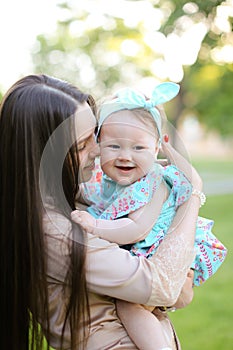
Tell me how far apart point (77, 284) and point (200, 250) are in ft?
1.46

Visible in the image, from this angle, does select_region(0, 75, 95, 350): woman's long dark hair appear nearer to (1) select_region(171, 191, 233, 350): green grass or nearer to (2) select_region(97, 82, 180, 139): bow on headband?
(2) select_region(97, 82, 180, 139): bow on headband

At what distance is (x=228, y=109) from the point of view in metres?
13.6

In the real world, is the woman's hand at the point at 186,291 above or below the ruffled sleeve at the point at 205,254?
below

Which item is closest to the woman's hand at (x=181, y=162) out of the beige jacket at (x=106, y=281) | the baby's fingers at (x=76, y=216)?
the beige jacket at (x=106, y=281)

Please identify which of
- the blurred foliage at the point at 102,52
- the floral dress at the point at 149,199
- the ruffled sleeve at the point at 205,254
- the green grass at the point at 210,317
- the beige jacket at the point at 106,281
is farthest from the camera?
the blurred foliage at the point at 102,52

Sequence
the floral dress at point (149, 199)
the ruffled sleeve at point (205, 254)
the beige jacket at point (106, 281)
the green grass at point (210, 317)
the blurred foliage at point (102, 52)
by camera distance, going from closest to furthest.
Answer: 1. the beige jacket at point (106, 281)
2. the floral dress at point (149, 199)
3. the ruffled sleeve at point (205, 254)
4. the green grass at point (210, 317)
5. the blurred foliage at point (102, 52)

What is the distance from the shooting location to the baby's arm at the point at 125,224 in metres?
1.76

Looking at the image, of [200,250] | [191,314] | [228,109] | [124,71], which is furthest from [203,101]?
[200,250]

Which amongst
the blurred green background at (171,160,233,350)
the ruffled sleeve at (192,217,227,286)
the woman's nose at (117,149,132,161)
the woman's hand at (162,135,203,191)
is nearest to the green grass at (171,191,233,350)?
the blurred green background at (171,160,233,350)

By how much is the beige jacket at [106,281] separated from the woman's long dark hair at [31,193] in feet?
0.08

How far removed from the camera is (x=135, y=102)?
1850 mm

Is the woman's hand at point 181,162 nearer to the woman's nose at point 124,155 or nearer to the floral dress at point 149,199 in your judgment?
the floral dress at point 149,199

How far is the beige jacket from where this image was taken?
168 cm

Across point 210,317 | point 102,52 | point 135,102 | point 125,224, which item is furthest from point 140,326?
point 102,52
